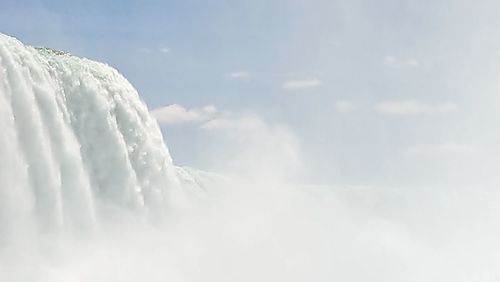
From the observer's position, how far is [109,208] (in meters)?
34.3

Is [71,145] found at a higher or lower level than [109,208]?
higher

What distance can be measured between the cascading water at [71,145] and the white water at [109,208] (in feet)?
0.15

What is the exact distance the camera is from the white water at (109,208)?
97.8ft

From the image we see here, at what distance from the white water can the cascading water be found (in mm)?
46

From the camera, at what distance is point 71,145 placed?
32.5 meters

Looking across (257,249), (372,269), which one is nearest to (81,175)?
(257,249)

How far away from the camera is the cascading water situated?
2983 cm

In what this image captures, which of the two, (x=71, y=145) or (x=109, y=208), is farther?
(x=109, y=208)

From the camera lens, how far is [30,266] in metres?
29.0

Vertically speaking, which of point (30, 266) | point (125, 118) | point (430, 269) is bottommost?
point (30, 266)

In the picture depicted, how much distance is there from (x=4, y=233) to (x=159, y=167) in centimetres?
1068

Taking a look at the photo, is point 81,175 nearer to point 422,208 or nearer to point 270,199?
point 270,199

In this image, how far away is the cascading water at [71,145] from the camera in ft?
97.9

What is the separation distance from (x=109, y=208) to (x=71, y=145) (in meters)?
3.17
